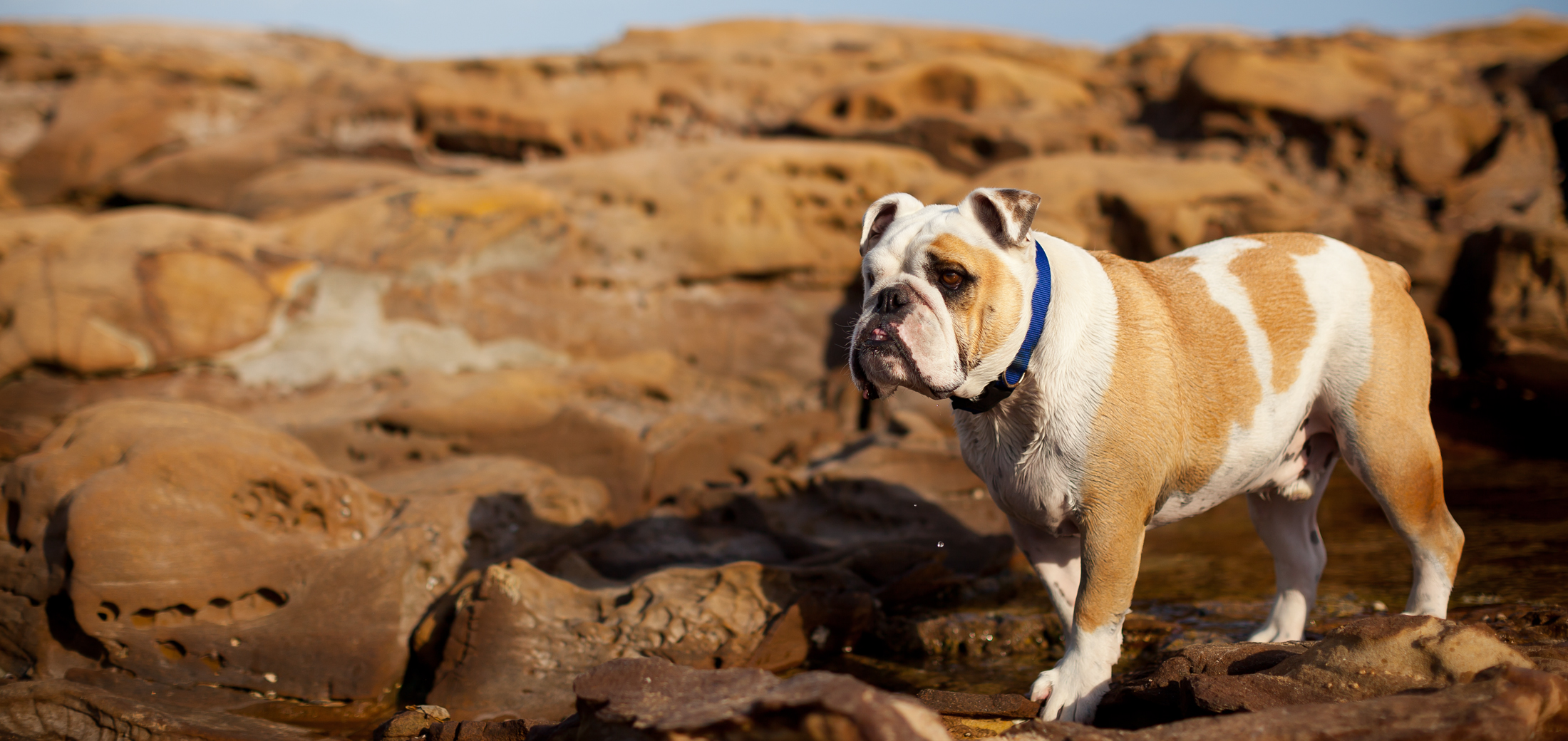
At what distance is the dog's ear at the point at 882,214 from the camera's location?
358cm

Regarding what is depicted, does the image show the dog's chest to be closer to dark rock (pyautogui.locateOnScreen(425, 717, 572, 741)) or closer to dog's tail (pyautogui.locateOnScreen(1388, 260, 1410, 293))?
dog's tail (pyautogui.locateOnScreen(1388, 260, 1410, 293))

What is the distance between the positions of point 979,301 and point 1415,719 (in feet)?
5.53

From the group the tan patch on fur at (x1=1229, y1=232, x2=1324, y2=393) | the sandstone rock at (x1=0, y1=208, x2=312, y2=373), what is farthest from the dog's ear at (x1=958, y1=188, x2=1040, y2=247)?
the sandstone rock at (x1=0, y1=208, x2=312, y2=373)

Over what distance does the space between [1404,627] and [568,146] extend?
1358 cm

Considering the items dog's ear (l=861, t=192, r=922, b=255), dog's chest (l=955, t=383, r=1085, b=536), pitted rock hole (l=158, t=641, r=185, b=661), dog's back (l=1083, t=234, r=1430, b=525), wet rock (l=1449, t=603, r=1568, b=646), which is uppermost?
dog's ear (l=861, t=192, r=922, b=255)

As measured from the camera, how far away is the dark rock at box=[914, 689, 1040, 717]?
3572 millimetres

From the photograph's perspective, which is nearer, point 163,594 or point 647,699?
point 647,699

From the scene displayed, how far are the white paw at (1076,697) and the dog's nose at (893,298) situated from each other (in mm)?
1417

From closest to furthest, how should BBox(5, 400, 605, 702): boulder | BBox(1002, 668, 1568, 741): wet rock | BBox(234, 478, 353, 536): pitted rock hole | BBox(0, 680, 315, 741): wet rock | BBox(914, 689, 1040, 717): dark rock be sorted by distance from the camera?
BBox(1002, 668, 1568, 741): wet rock → BBox(914, 689, 1040, 717): dark rock → BBox(0, 680, 315, 741): wet rock → BBox(5, 400, 605, 702): boulder → BBox(234, 478, 353, 536): pitted rock hole

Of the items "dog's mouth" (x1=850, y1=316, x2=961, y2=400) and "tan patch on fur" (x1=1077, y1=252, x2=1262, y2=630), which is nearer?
"dog's mouth" (x1=850, y1=316, x2=961, y2=400)

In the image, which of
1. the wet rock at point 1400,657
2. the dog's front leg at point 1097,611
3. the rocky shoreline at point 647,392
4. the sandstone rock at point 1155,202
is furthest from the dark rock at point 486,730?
the sandstone rock at point 1155,202

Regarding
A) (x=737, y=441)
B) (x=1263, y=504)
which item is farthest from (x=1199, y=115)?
(x=1263, y=504)

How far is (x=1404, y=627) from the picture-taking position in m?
Result: 3.11

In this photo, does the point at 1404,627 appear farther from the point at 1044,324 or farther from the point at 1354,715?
the point at 1044,324
